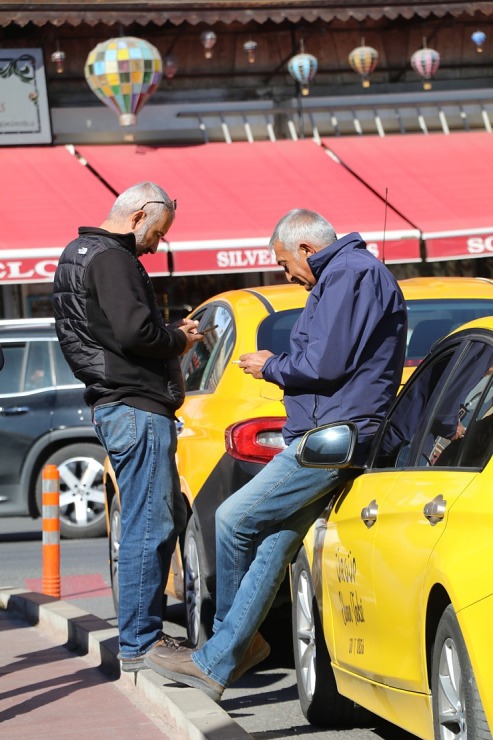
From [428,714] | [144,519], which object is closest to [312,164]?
[144,519]

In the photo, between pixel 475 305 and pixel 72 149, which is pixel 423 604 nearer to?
pixel 475 305

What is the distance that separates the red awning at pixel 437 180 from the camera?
18.5 metres

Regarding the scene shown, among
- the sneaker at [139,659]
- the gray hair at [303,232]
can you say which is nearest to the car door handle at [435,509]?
the gray hair at [303,232]

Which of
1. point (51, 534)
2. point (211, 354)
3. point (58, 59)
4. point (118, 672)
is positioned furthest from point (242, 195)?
point (118, 672)

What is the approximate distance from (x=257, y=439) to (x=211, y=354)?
4.19 feet

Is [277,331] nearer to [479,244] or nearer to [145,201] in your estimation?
[145,201]

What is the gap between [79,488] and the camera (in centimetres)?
1330

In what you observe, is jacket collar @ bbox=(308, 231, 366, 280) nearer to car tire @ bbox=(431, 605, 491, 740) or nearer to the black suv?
car tire @ bbox=(431, 605, 491, 740)

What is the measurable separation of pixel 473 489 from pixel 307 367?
144cm

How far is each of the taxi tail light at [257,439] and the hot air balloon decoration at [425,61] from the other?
50.5 feet

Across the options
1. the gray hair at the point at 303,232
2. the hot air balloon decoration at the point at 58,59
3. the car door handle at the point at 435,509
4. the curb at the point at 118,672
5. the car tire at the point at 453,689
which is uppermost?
the hot air balloon decoration at the point at 58,59

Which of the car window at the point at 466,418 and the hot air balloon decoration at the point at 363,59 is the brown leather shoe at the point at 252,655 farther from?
the hot air balloon decoration at the point at 363,59

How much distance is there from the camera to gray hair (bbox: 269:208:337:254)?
18.3ft

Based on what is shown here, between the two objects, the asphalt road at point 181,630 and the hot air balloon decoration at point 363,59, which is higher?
the hot air balloon decoration at point 363,59
